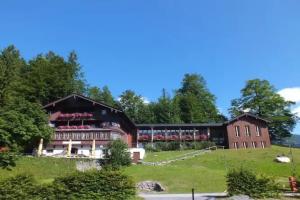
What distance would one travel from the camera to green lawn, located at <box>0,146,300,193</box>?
2843cm

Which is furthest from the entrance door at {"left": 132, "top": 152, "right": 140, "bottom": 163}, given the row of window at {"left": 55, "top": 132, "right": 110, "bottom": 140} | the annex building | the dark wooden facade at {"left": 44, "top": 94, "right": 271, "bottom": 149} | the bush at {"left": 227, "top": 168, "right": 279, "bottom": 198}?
the bush at {"left": 227, "top": 168, "right": 279, "bottom": 198}

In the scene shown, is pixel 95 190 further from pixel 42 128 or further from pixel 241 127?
pixel 241 127

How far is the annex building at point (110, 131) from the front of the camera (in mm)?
52469

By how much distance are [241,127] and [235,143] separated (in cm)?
318

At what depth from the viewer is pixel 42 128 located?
156 feet

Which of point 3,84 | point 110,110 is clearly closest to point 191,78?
point 110,110

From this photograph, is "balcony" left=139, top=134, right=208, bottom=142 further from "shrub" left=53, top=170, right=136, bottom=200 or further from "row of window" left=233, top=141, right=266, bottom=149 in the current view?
"shrub" left=53, top=170, right=136, bottom=200

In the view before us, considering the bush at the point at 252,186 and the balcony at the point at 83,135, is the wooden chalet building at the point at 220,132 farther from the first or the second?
the bush at the point at 252,186

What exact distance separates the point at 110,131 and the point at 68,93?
20556 millimetres

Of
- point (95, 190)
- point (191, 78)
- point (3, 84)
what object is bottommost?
point (95, 190)

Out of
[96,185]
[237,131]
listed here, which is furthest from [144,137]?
[96,185]

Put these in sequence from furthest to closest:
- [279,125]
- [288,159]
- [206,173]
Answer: [279,125]
[288,159]
[206,173]

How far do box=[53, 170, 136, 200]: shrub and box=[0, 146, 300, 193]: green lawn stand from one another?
3029 mm

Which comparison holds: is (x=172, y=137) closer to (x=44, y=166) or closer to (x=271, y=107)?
(x=271, y=107)
